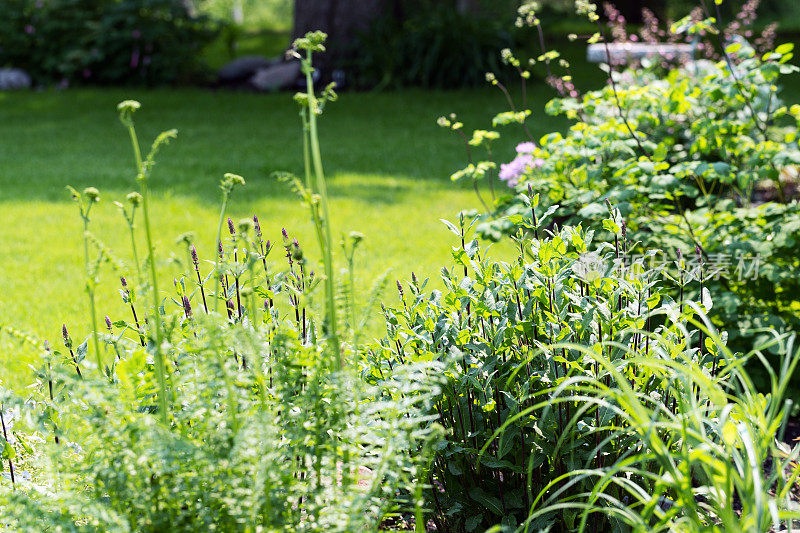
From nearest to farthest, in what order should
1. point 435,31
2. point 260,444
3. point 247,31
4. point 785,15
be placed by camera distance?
point 260,444, point 435,31, point 247,31, point 785,15

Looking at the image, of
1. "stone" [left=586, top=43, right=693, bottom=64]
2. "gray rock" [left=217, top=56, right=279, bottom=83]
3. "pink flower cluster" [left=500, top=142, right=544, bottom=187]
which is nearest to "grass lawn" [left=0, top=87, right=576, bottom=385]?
"pink flower cluster" [left=500, top=142, right=544, bottom=187]

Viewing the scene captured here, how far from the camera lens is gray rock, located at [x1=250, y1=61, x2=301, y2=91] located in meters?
12.0

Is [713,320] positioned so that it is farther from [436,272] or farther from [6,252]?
[6,252]

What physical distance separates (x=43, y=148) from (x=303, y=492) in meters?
7.39

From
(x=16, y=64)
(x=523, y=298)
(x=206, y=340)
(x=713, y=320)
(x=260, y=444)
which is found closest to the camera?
(x=260, y=444)

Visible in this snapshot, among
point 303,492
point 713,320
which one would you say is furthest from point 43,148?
point 303,492

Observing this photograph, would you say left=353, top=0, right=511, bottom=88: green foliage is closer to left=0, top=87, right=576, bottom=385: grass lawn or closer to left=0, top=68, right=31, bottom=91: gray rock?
left=0, top=87, right=576, bottom=385: grass lawn

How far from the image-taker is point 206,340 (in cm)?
174

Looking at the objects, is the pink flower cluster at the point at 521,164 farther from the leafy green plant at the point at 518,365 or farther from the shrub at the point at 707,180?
the leafy green plant at the point at 518,365

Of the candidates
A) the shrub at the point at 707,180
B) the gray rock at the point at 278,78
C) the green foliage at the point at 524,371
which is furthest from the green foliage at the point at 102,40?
the green foliage at the point at 524,371

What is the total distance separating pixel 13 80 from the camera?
12.4m

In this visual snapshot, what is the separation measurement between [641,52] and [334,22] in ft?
17.4

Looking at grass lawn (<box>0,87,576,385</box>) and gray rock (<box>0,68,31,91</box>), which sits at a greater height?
gray rock (<box>0,68,31,91</box>)

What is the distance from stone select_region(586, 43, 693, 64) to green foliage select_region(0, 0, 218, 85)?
659cm
